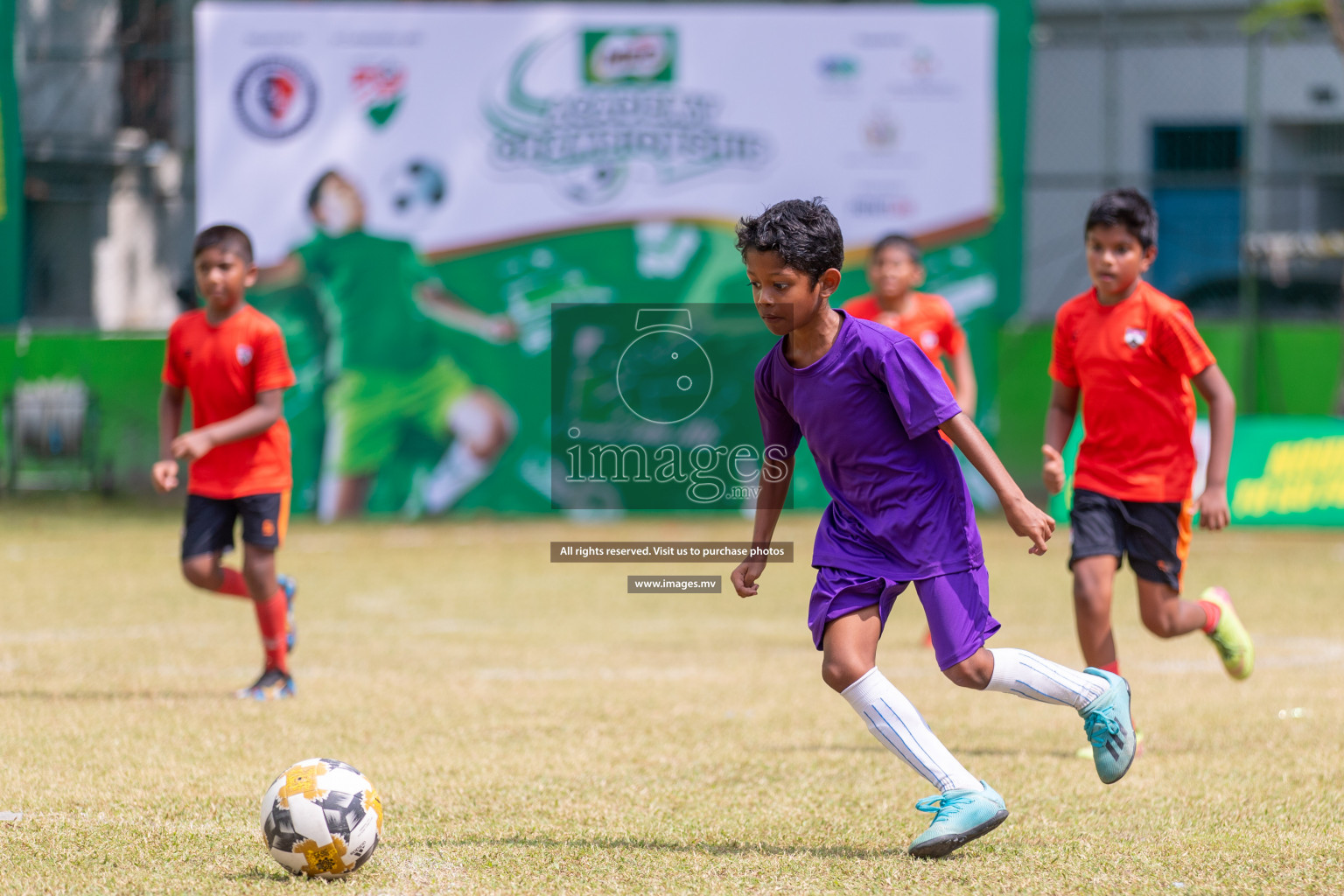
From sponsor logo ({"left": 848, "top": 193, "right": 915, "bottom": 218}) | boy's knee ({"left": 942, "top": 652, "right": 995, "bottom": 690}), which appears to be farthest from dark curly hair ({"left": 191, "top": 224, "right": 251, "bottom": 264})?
sponsor logo ({"left": 848, "top": 193, "right": 915, "bottom": 218})

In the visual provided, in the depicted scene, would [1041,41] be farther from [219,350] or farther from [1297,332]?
[219,350]

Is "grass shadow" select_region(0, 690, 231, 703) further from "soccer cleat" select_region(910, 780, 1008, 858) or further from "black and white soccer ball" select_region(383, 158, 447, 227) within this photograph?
"black and white soccer ball" select_region(383, 158, 447, 227)

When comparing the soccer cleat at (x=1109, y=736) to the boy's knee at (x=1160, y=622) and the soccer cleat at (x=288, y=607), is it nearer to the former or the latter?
the boy's knee at (x=1160, y=622)

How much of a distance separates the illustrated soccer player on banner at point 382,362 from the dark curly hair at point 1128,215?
30.1ft

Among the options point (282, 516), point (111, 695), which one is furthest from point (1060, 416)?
point (111, 695)

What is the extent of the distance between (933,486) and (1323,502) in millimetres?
9697

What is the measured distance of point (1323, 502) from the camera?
42.3 feet

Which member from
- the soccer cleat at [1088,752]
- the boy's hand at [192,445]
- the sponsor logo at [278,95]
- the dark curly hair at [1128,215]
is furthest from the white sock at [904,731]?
the sponsor logo at [278,95]

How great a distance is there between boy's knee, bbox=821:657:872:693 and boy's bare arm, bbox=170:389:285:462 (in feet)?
9.55

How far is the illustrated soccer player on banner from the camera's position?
559 inches

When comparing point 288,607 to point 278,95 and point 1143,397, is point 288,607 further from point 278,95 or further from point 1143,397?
point 278,95

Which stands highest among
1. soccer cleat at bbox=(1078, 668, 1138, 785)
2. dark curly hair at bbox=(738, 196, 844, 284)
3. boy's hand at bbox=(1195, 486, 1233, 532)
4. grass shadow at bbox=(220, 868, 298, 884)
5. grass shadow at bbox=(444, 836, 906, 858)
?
dark curly hair at bbox=(738, 196, 844, 284)

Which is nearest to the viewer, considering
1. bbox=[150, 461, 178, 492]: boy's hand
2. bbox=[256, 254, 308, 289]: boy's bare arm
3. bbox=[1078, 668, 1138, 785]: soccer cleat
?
bbox=[1078, 668, 1138, 785]: soccer cleat

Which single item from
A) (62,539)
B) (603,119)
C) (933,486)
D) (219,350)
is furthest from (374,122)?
(933,486)
